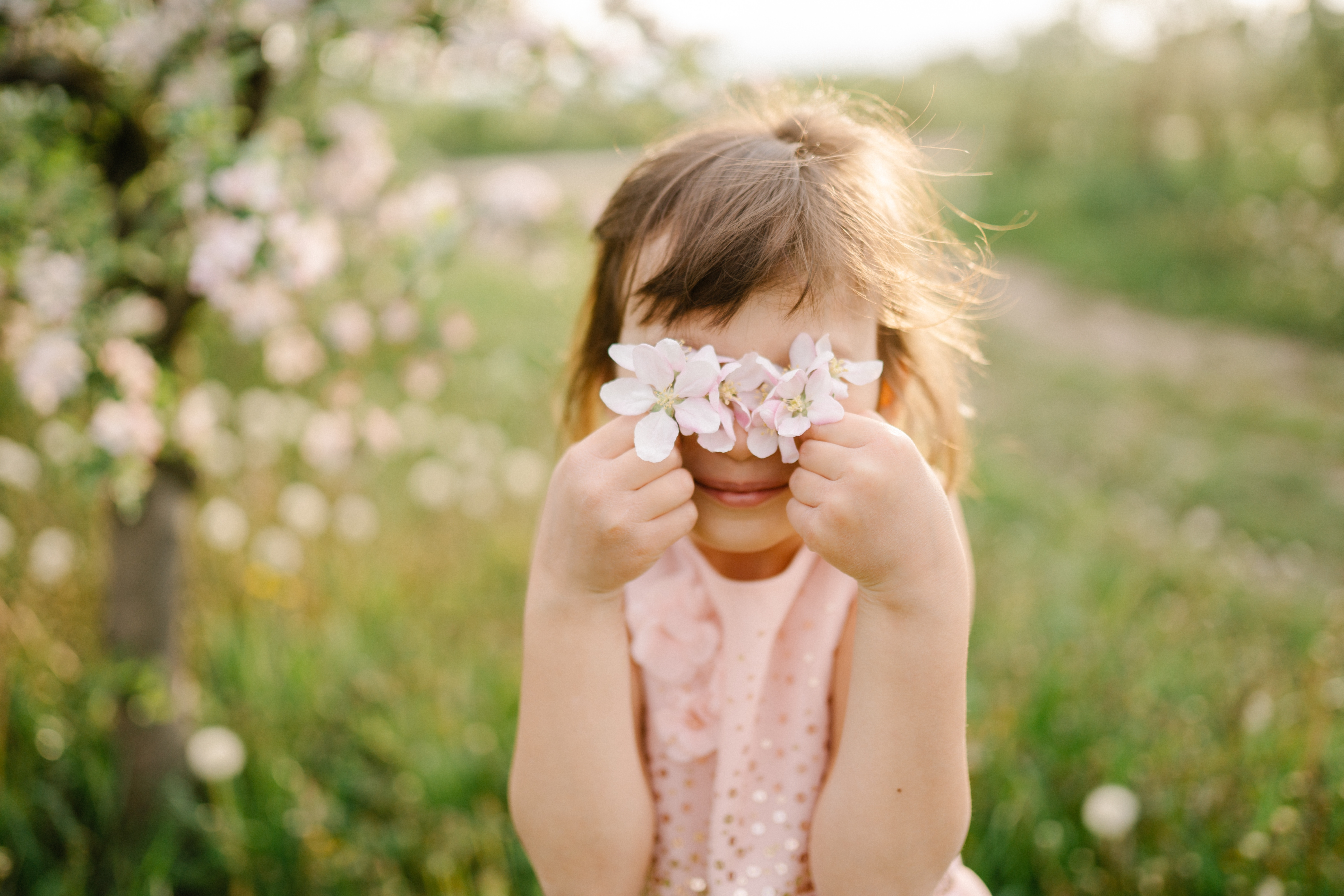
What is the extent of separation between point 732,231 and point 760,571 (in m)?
0.56

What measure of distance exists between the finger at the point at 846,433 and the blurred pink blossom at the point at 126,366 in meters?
1.37

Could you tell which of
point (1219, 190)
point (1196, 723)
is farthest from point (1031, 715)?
point (1219, 190)

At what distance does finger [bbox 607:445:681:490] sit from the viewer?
112 cm

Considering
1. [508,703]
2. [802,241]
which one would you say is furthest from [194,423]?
[802,241]

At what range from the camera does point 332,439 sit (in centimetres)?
235

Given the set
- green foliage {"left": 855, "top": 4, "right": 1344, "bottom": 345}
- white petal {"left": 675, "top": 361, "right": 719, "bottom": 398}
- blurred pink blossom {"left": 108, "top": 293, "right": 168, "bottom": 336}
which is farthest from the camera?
green foliage {"left": 855, "top": 4, "right": 1344, "bottom": 345}

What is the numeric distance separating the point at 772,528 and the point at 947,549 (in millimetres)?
240

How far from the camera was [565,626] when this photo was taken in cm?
122

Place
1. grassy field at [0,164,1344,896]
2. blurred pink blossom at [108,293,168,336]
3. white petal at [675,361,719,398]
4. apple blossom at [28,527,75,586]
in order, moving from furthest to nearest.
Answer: apple blossom at [28,527,75,586] → grassy field at [0,164,1344,896] → blurred pink blossom at [108,293,168,336] → white petal at [675,361,719,398]

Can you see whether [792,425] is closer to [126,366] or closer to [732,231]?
[732,231]

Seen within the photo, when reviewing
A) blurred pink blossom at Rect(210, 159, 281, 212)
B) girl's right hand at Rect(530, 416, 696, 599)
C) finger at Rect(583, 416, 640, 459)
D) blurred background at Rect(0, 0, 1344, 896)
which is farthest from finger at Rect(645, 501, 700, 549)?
blurred pink blossom at Rect(210, 159, 281, 212)

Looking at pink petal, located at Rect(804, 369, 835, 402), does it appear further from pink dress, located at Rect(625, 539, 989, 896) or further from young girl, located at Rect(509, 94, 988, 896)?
pink dress, located at Rect(625, 539, 989, 896)

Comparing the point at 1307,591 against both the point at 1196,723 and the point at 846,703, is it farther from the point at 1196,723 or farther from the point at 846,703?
the point at 846,703

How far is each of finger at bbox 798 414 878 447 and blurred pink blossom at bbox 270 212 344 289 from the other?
1010 millimetres
